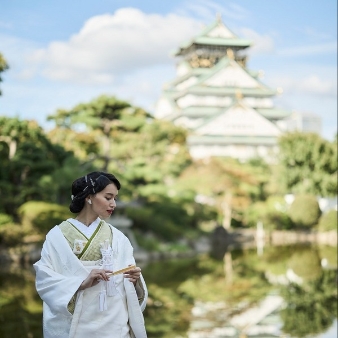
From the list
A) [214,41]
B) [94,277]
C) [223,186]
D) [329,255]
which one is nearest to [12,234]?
[329,255]

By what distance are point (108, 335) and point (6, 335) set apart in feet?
15.8

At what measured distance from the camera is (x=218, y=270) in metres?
15.9

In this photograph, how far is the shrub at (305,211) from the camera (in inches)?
1109

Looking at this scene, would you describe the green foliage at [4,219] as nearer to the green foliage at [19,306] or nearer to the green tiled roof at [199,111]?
the green foliage at [19,306]

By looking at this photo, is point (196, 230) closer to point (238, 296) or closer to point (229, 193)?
point (229, 193)

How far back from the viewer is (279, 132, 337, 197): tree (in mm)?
29172

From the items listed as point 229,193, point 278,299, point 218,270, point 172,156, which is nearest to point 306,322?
point 278,299

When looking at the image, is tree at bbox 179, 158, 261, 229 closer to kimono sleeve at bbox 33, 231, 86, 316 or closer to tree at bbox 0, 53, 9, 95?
tree at bbox 0, 53, 9, 95

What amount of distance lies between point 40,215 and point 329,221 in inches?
522

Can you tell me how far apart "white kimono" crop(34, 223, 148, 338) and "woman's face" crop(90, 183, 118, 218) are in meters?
0.16

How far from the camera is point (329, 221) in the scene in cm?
2734

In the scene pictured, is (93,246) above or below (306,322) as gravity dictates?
above

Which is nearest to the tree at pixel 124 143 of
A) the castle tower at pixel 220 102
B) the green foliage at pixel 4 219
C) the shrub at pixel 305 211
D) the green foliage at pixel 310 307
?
the green foliage at pixel 4 219

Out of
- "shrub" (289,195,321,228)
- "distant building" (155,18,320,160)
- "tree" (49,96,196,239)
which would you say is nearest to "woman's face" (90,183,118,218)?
"tree" (49,96,196,239)
